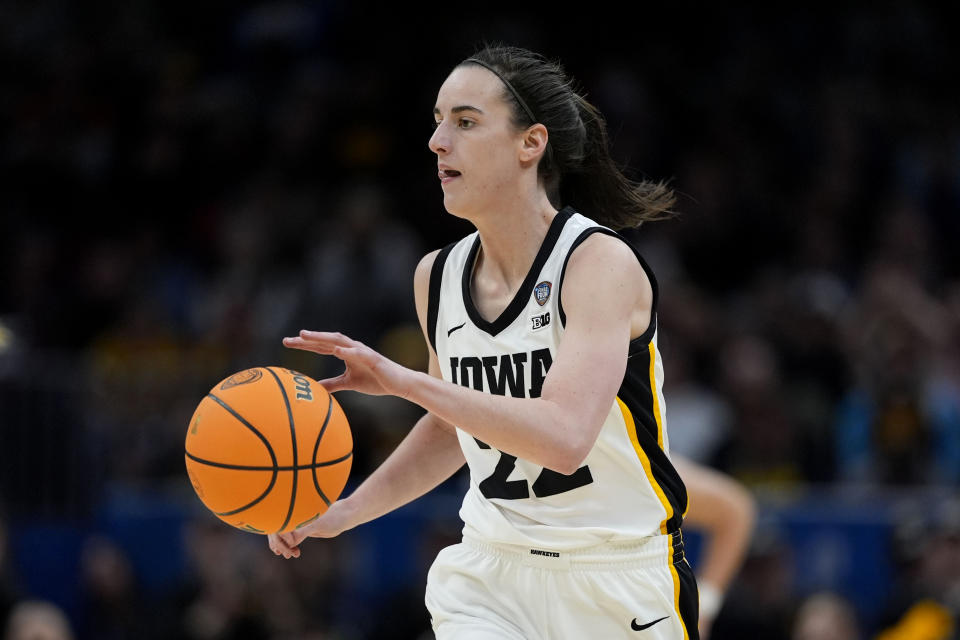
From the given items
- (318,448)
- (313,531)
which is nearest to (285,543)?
(313,531)

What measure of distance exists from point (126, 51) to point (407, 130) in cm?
371

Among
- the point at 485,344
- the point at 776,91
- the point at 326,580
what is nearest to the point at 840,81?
the point at 776,91

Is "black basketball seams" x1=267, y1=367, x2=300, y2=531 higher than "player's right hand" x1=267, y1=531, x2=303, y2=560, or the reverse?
"black basketball seams" x1=267, y1=367, x2=300, y2=531

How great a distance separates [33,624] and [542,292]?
169 inches

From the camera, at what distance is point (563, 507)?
418 cm

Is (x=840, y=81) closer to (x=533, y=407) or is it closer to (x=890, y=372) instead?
(x=890, y=372)

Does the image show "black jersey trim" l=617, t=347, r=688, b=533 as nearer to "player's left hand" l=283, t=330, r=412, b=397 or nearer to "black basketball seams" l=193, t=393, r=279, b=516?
"player's left hand" l=283, t=330, r=412, b=397

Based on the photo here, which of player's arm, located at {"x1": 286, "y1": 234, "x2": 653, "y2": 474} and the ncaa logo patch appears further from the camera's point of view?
the ncaa logo patch

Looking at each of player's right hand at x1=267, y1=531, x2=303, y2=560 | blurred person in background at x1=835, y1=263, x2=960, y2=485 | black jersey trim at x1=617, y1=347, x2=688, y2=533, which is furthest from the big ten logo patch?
blurred person in background at x1=835, y1=263, x2=960, y2=485

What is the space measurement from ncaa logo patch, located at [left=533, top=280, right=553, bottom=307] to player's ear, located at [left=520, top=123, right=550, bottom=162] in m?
0.42

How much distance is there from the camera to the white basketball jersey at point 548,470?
4.14m

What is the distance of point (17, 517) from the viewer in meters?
8.23

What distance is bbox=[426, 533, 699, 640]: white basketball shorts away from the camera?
4.13m

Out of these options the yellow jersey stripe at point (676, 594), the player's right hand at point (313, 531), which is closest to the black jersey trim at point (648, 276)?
the yellow jersey stripe at point (676, 594)
